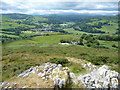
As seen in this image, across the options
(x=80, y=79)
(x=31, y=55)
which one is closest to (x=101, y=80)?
(x=80, y=79)

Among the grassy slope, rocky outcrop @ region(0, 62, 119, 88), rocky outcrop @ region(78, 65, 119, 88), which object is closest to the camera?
rocky outcrop @ region(78, 65, 119, 88)

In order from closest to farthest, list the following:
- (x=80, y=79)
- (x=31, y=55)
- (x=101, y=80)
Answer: (x=101, y=80) → (x=80, y=79) → (x=31, y=55)

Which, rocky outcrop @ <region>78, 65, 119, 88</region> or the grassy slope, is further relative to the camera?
the grassy slope

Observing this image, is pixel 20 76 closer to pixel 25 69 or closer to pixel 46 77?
pixel 25 69

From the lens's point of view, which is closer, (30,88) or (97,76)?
(30,88)

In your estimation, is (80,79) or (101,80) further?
(80,79)

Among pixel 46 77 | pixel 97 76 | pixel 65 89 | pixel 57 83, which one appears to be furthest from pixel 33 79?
pixel 97 76

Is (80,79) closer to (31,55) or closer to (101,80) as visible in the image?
(101,80)

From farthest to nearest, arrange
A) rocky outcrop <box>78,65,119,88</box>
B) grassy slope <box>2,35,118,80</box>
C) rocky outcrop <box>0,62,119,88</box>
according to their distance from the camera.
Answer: grassy slope <box>2,35,118,80</box> → rocky outcrop <box>0,62,119,88</box> → rocky outcrop <box>78,65,119,88</box>

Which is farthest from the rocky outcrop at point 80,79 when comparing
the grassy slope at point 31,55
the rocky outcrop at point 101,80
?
the grassy slope at point 31,55

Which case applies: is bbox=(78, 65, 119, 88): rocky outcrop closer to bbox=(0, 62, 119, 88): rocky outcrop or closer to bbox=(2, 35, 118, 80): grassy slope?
bbox=(0, 62, 119, 88): rocky outcrop

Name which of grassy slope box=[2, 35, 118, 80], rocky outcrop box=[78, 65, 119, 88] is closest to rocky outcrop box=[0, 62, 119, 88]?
rocky outcrop box=[78, 65, 119, 88]
